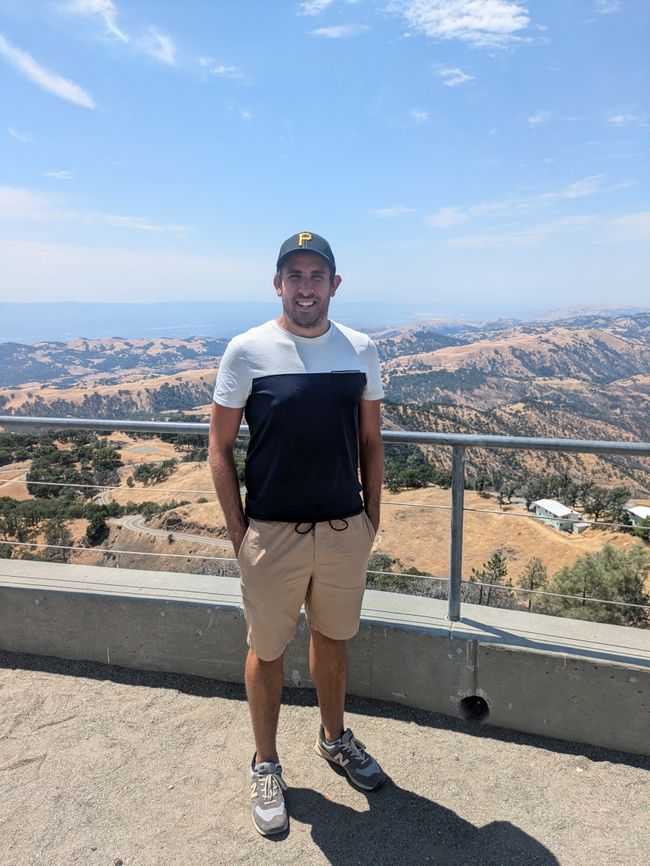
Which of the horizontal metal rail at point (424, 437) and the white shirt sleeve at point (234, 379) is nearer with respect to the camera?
the white shirt sleeve at point (234, 379)

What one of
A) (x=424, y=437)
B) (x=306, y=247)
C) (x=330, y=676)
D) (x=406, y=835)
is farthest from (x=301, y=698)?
(x=306, y=247)

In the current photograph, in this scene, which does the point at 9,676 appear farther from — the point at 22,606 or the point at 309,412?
the point at 309,412

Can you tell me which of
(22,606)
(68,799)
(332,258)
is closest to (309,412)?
(332,258)

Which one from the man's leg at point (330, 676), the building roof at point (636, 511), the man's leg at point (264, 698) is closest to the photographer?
the man's leg at point (264, 698)

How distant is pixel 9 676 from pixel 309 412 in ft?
8.25

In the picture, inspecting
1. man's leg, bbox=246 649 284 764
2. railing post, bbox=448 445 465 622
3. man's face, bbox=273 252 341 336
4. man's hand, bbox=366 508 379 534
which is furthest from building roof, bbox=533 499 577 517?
man's face, bbox=273 252 341 336

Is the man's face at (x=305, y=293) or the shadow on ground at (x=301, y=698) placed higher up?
the man's face at (x=305, y=293)

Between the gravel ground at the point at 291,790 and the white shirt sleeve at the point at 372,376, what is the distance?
168cm

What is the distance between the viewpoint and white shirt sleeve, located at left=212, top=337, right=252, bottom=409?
2.01 metres

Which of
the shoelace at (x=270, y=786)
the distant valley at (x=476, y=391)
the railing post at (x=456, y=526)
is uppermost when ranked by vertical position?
the railing post at (x=456, y=526)

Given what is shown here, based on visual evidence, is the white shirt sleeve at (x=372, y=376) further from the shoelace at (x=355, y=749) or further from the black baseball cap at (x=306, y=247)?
the shoelace at (x=355, y=749)

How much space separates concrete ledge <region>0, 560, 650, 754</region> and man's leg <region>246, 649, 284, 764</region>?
25.1 inches

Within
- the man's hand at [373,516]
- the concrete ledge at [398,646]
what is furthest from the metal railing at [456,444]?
the man's hand at [373,516]

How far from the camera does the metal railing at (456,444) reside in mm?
2432
